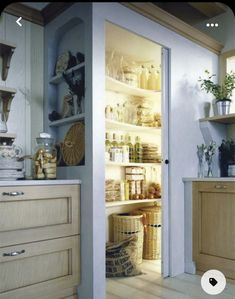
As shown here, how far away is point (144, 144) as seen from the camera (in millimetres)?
2064

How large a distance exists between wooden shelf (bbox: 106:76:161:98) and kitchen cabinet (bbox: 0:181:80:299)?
73cm

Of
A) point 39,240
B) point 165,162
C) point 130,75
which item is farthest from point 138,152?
point 39,240

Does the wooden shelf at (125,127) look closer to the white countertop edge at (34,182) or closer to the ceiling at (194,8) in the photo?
the white countertop edge at (34,182)

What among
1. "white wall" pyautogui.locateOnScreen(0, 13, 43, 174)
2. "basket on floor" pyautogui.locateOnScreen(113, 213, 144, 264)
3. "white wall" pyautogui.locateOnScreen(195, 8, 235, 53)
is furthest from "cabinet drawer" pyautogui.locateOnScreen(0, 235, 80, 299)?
"white wall" pyautogui.locateOnScreen(195, 8, 235, 53)

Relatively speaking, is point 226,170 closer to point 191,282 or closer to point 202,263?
point 202,263

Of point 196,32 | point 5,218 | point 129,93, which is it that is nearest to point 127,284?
point 5,218

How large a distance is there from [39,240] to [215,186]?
0.95m

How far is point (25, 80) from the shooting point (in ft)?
5.10

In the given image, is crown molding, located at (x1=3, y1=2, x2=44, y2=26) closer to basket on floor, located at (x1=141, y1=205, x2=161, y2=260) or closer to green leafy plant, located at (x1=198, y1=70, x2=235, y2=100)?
green leafy plant, located at (x1=198, y1=70, x2=235, y2=100)

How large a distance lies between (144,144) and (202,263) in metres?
0.84

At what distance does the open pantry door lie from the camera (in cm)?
162

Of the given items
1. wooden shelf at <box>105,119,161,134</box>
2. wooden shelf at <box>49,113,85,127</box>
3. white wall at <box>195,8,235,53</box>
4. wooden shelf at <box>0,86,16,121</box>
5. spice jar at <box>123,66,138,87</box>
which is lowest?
wooden shelf at <box>49,113,85,127</box>

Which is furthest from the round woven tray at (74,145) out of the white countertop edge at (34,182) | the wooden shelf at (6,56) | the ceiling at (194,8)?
the ceiling at (194,8)

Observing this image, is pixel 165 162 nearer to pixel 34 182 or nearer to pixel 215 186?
pixel 215 186
